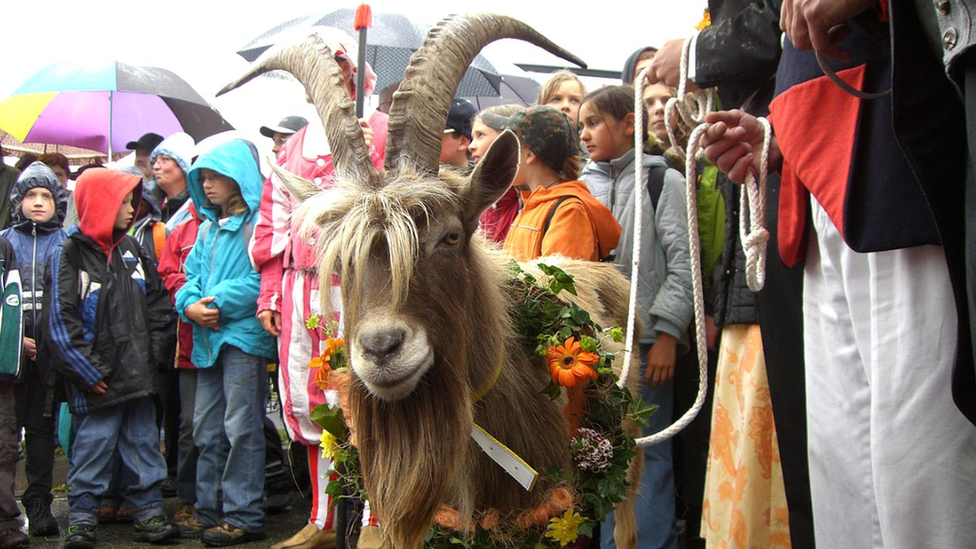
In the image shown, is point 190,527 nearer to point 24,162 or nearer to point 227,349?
point 227,349

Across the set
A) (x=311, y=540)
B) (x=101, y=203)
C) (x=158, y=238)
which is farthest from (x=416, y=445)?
(x=158, y=238)

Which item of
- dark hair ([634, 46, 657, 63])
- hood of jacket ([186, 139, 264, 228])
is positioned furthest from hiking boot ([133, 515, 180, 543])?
dark hair ([634, 46, 657, 63])

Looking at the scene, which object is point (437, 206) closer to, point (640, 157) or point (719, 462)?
point (640, 157)

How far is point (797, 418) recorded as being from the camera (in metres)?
2.62

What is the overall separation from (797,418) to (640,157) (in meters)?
1.06

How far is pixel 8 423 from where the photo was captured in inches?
241

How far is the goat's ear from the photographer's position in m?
3.09

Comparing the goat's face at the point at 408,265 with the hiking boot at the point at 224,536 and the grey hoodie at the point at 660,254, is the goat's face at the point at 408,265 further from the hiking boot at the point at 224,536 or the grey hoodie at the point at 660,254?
the hiking boot at the point at 224,536

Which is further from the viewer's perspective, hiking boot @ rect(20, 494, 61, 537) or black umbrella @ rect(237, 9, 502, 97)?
black umbrella @ rect(237, 9, 502, 97)

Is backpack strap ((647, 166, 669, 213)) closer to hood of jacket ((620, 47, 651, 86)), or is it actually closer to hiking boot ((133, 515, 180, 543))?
hood of jacket ((620, 47, 651, 86))

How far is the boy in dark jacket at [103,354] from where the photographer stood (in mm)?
6039

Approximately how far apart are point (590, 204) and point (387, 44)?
3.69m

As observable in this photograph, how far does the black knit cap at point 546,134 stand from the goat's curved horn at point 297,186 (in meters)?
1.56

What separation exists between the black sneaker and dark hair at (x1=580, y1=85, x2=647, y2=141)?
4.74 metres
